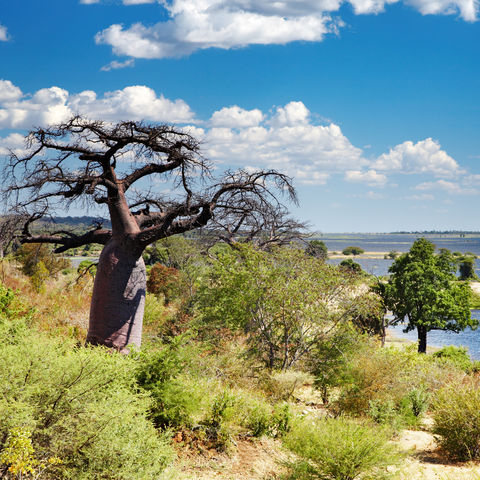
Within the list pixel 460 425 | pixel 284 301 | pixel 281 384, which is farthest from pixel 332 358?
pixel 460 425

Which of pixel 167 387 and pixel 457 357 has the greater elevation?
pixel 167 387

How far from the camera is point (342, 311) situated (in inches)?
459

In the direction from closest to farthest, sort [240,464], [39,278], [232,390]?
1. [240,464]
2. [232,390]
3. [39,278]

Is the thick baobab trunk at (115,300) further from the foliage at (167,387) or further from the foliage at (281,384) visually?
the foliage at (281,384)

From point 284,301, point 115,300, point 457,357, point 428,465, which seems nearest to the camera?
point 428,465

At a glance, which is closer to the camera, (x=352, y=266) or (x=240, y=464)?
(x=240, y=464)

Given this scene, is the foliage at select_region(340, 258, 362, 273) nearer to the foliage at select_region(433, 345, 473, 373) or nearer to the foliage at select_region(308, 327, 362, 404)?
the foliage at select_region(308, 327, 362, 404)

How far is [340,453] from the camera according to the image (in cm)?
554

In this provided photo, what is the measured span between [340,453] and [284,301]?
574cm

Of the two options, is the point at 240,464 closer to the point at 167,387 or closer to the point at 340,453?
the point at 167,387

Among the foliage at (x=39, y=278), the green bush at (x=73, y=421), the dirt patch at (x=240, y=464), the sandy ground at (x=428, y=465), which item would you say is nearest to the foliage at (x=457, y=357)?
the sandy ground at (x=428, y=465)

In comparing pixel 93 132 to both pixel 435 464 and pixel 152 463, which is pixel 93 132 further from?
pixel 435 464

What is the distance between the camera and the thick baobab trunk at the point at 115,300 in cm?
888

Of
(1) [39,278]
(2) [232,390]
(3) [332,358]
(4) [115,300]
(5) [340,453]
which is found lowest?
(3) [332,358]
